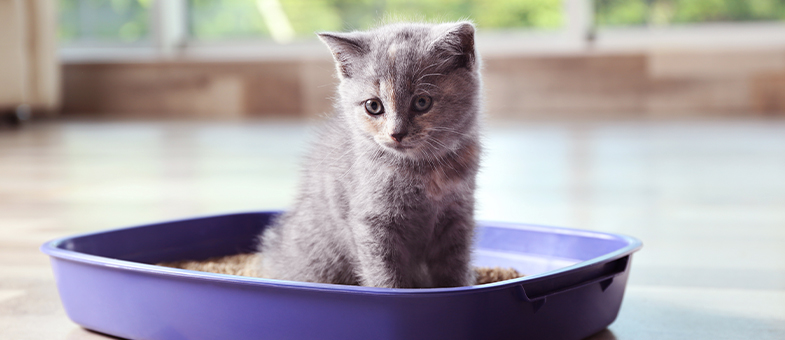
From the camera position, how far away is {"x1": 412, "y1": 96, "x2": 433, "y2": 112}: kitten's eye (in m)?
0.98

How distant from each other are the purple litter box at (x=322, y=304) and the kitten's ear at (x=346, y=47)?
33 cm

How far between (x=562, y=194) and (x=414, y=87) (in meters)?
1.38

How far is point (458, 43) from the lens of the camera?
997mm

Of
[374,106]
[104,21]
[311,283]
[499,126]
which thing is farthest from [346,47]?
[104,21]

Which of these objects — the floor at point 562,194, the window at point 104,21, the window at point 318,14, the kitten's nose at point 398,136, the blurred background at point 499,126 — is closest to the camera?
the kitten's nose at point 398,136

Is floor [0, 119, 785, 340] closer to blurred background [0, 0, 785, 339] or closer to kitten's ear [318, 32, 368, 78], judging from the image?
blurred background [0, 0, 785, 339]

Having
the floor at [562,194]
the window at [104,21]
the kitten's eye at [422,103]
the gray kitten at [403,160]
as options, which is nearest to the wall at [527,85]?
the window at [104,21]

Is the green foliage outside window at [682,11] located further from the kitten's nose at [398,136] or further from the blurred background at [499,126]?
the kitten's nose at [398,136]

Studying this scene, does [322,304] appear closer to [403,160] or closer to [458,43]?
[403,160]

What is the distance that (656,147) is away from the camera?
3.36m

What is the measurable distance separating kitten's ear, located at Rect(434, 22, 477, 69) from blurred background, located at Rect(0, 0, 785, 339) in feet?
0.68

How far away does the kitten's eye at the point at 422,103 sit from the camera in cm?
98

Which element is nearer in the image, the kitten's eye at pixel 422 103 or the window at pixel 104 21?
the kitten's eye at pixel 422 103

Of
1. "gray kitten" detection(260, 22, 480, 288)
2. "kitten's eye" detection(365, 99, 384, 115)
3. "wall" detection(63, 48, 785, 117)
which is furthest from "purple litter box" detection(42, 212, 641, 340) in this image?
"wall" detection(63, 48, 785, 117)
